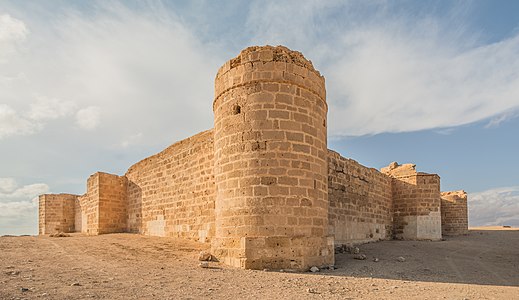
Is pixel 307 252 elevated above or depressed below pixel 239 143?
below

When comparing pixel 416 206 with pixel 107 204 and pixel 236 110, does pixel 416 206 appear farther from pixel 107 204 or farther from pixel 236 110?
pixel 107 204

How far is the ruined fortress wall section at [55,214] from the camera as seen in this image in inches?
963

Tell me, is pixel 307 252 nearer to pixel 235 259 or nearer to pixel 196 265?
pixel 235 259

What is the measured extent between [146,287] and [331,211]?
7245mm

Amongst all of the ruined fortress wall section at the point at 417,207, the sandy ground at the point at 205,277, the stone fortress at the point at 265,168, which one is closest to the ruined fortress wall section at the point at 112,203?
the sandy ground at the point at 205,277

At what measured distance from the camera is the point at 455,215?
2314 cm

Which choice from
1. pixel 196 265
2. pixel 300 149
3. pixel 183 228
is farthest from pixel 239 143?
pixel 183 228

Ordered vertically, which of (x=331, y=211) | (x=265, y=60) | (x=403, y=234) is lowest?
(x=403, y=234)

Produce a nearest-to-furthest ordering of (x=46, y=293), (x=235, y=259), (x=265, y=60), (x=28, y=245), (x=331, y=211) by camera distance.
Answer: (x=46, y=293)
(x=235, y=259)
(x=265, y=60)
(x=28, y=245)
(x=331, y=211)

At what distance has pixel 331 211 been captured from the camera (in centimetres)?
1156

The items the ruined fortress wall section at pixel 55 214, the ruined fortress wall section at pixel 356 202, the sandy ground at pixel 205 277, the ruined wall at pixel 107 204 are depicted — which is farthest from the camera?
the ruined fortress wall section at pixel 55 214

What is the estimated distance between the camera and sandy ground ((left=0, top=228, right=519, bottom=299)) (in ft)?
17.1

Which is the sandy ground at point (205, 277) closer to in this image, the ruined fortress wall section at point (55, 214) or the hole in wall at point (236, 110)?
the hole in wall at point (236, 110)

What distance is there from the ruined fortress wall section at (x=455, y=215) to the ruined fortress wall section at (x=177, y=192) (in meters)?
17.6
